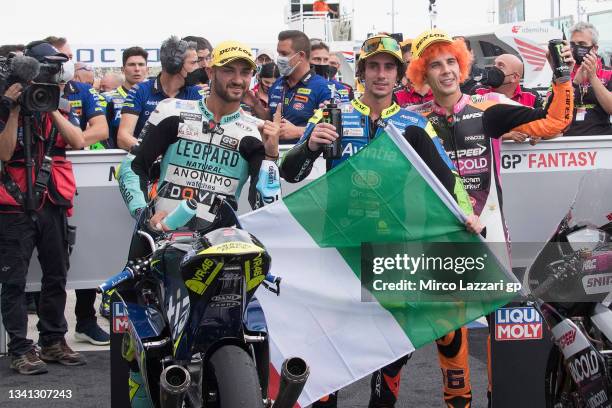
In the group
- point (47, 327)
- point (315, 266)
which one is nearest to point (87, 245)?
point (47, 327)

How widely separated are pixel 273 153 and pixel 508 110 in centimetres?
143

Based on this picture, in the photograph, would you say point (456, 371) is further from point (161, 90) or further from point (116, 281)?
point (161, 90)

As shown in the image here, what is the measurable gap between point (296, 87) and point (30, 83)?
2931 millimetres

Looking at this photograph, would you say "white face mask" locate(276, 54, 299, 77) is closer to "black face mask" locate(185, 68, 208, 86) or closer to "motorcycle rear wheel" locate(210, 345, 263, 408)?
"black face mask" locate(185, 68, 208, 86)

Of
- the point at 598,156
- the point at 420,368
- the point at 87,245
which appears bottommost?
the point at 420,368

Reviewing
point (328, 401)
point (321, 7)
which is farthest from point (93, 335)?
point (321, 7)

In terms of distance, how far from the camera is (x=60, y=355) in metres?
7.44

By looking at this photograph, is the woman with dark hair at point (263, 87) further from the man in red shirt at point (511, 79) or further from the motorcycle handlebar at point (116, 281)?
the motorcycle handlebar at point (116, 281)

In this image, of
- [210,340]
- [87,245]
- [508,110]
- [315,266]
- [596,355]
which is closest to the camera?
[210,340]

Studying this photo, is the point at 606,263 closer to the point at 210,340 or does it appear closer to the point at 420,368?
the point at 210,340

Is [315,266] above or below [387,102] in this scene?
below

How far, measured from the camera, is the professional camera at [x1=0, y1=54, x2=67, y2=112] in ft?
21.9

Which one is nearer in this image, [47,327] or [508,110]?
[508,110]

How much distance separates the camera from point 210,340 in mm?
4066
